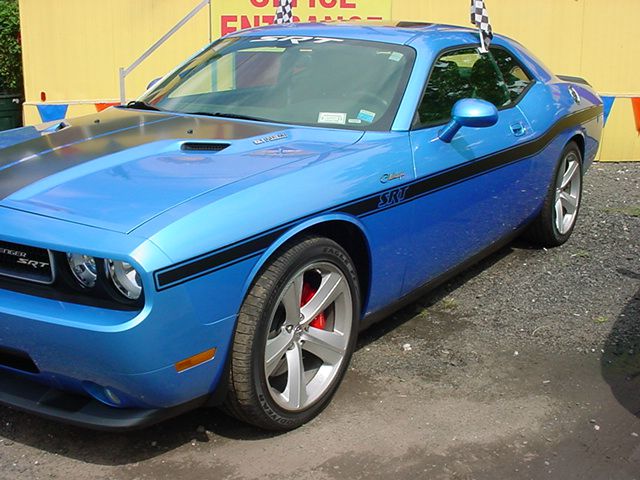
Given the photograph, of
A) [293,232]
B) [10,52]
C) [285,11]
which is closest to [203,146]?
[293,232]

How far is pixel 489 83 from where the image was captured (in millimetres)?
4871

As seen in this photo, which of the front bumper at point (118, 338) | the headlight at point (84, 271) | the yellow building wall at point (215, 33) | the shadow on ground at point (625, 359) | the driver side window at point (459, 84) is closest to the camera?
the front bumper at point (118, 338)

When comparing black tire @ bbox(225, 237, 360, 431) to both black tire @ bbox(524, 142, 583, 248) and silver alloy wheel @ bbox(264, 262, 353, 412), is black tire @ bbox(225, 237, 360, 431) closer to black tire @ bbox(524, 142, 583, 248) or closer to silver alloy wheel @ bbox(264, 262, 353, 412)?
silver alloy wheel @ bbox(264, 262, 353, 412)

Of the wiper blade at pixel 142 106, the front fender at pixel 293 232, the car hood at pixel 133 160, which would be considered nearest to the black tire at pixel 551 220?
the car hood at pixel 133 160

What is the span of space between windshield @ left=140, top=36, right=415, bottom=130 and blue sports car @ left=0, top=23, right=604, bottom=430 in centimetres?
1

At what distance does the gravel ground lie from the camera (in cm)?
304

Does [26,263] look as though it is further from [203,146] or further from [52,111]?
[52,111]

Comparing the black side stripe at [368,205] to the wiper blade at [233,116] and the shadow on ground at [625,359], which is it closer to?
the wiper blade at [233,116]

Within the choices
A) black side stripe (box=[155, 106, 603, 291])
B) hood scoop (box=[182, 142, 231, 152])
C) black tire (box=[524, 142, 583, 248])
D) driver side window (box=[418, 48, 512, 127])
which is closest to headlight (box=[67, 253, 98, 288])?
black side stripe (box=[155, 106, 603, 291])

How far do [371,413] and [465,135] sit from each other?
1.55m

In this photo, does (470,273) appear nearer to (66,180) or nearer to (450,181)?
(450,181)

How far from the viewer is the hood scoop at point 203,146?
3428mm

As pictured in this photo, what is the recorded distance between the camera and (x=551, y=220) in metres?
5.56

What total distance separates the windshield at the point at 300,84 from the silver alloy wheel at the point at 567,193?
1.95 m
